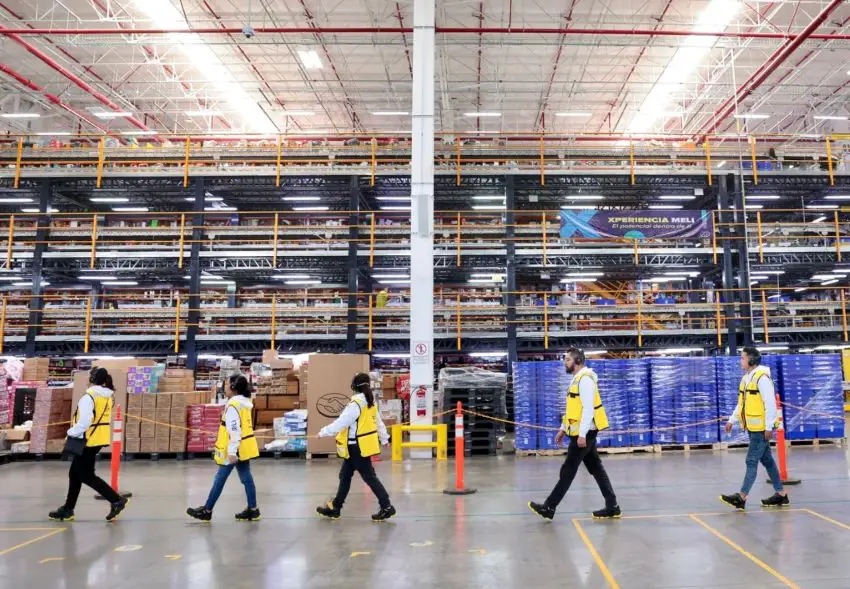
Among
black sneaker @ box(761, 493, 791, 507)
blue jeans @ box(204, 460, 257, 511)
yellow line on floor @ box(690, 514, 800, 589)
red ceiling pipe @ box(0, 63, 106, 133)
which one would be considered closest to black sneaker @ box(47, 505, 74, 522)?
blue jeans @ box(204, 460, 257, 511)

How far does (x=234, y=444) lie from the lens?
21.0 ft

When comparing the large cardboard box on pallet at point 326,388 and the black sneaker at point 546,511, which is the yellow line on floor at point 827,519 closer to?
the black sneaker at point 546,511

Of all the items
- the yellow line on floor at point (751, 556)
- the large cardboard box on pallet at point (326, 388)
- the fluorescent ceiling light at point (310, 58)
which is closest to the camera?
the yellow line on floor at point (751, 556)

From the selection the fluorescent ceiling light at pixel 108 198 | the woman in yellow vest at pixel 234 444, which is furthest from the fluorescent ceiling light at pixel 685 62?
the fluorescent ceiling light at pixel 108 198

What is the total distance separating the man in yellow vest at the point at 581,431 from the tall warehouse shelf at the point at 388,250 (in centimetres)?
971

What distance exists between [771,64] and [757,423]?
16448 millimetres

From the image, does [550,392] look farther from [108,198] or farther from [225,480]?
[108,198]

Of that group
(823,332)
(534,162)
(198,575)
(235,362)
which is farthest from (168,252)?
(823,332)

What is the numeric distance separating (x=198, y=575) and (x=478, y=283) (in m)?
15.8

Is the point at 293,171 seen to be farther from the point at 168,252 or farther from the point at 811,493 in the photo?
the point at 811,493

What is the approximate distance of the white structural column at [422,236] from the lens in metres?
12.5

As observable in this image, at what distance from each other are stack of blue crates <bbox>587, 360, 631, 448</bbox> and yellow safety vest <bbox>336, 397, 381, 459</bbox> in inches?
281

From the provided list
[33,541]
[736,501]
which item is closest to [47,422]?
[33,541]

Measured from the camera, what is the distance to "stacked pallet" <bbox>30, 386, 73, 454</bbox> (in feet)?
40.1
